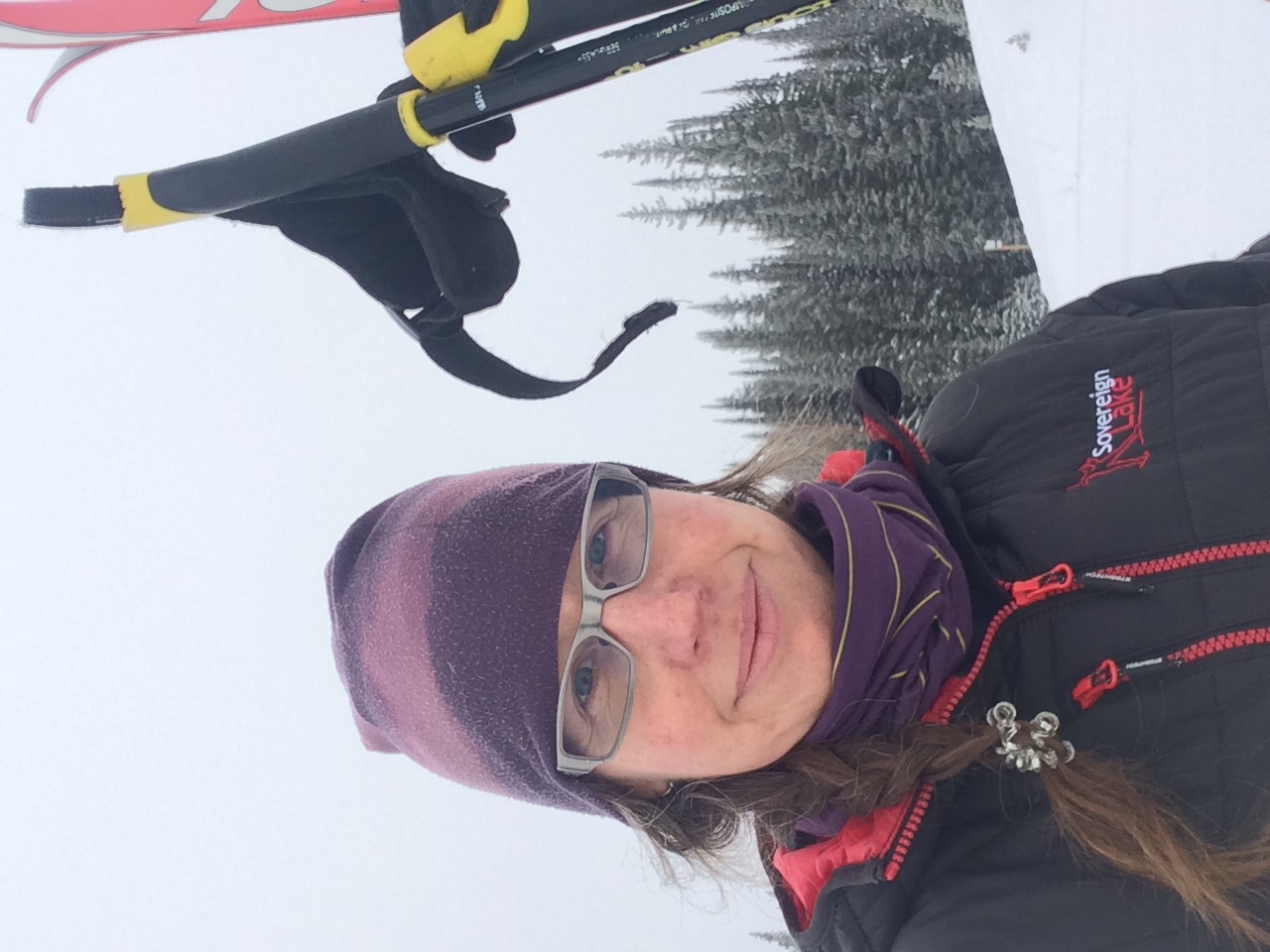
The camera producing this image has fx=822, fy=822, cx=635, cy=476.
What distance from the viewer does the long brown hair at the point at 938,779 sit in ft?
3.66

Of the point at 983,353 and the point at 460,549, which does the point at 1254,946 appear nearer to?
the point at 460,549

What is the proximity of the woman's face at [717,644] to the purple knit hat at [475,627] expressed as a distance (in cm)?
6

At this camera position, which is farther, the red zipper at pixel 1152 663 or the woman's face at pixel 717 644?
the woman's face at pixel 717 644

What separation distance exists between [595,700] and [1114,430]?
1.03 metres

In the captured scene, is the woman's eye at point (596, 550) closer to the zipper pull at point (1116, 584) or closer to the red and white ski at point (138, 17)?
the zipper pull at point (1116, 584)

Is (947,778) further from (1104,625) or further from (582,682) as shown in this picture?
(582,682)

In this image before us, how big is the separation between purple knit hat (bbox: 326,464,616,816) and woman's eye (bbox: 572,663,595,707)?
3 centimetres

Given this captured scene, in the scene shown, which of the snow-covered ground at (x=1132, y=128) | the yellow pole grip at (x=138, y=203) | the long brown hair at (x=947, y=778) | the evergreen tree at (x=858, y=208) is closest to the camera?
the long brown hair at (x=947, y=778)

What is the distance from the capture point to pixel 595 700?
1.40 m

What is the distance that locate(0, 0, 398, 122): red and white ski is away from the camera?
158 cm

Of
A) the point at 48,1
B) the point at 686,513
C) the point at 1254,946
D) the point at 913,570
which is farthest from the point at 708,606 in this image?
the point at 48,1

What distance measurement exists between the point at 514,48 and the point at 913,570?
3.42 ft

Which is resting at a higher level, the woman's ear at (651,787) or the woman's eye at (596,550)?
the woman's eye at (596,550)

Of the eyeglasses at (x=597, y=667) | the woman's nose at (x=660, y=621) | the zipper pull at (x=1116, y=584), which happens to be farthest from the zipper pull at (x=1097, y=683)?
the eyeglasses at (x=597, y=667)
